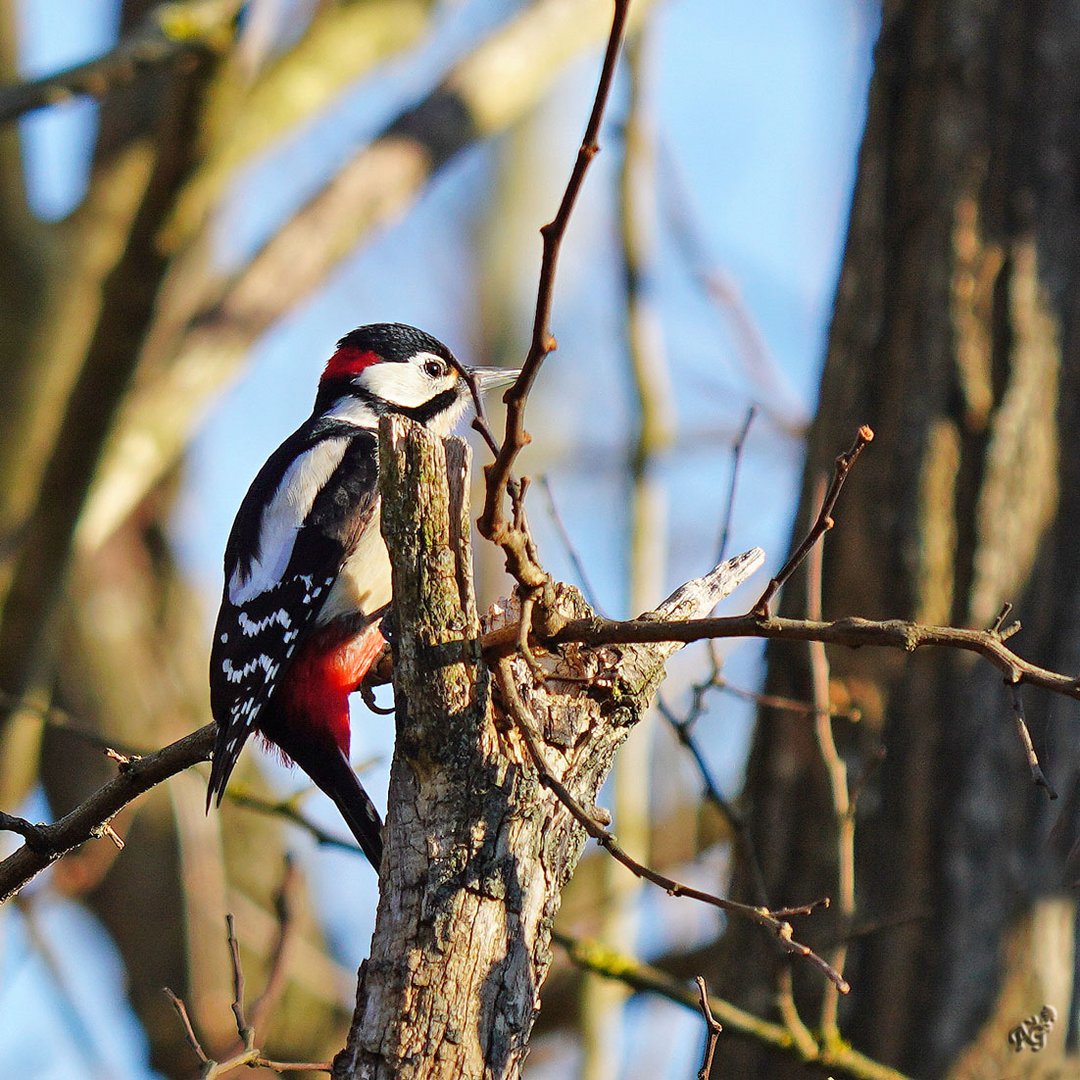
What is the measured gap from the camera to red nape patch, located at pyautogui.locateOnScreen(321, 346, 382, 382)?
4.50m

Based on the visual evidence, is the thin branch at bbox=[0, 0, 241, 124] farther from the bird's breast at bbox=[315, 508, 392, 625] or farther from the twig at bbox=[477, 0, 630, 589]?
the twig at bbox=[477, 0, 630, 589]

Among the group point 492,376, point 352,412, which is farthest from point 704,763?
point 352,412

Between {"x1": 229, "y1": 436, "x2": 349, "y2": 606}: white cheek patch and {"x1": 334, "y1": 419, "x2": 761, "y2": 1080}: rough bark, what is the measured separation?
145 cm

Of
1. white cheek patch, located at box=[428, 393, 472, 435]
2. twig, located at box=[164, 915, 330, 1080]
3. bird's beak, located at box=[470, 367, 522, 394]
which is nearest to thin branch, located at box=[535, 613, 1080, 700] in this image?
twig, located at box=[164, 915, 330, 1080]

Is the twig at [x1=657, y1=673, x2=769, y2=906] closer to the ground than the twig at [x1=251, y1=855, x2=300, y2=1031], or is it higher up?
higher up

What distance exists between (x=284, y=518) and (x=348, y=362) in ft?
3.52

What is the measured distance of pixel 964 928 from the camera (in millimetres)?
3490

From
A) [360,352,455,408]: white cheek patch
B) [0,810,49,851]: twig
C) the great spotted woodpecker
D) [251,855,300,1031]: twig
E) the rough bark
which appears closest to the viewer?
the rough bark

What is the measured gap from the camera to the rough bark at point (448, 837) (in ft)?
6.65

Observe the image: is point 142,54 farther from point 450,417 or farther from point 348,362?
point 450,417

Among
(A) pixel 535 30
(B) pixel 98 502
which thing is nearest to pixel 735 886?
(B) pixel 98 502

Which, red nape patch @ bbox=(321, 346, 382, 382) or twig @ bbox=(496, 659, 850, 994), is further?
red nape patch @ bbox=(321, 346, 382, 382)

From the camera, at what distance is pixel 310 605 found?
3482mm

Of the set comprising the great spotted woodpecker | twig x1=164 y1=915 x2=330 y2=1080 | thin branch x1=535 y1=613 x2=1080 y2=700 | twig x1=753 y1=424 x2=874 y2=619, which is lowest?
twig x1=164 y1=915 x2=330 y2=1080
